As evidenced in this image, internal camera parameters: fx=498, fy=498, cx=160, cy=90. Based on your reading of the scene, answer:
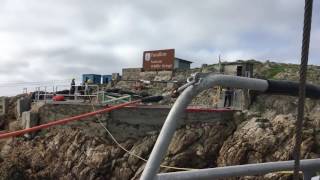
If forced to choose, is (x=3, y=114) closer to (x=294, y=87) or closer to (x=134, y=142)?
(x=134, y=142)

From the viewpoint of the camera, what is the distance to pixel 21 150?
1833 cm

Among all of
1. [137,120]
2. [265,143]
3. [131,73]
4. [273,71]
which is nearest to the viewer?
[265,143]

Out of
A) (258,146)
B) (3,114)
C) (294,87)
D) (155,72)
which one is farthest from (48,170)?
(155,72)

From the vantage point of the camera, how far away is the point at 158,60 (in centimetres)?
3416

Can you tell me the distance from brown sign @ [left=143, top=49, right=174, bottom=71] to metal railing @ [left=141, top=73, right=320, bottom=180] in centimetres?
2967

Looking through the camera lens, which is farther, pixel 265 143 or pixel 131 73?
pixel 131 73

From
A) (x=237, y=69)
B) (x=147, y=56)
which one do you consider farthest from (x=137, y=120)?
(x=147, y=56)

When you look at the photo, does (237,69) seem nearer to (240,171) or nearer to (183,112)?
(240,171)

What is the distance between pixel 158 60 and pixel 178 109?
31.1 meters

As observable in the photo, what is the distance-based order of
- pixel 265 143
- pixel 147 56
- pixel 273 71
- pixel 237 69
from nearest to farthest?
1. pixel 265 143
2. pixel 237 69
3. pixel 273 71
4. pixel 147 56

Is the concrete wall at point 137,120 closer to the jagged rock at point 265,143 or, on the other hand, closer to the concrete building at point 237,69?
the jagged rock at point 265,143

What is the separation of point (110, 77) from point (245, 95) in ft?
54.3

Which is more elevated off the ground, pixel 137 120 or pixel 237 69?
pixel 237 69

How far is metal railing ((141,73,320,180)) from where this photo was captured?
3.02 m
